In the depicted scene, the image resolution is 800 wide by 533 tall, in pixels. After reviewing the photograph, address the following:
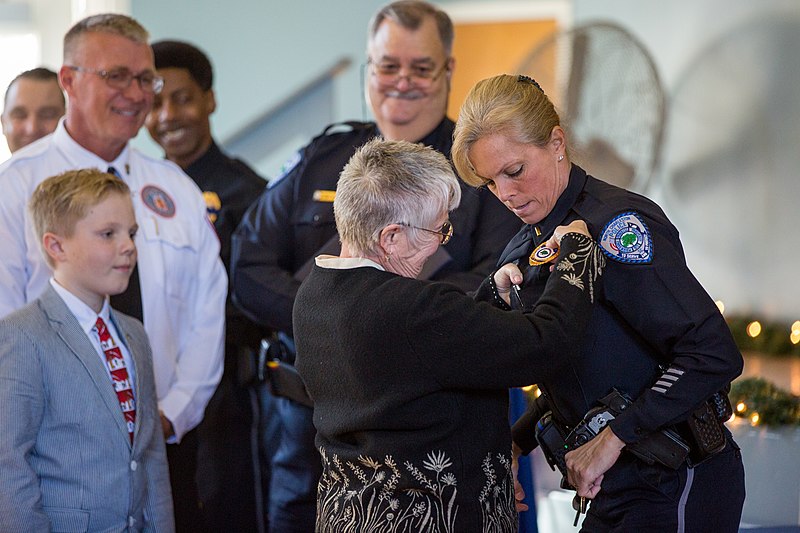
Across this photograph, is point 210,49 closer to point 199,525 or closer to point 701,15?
point 701,15

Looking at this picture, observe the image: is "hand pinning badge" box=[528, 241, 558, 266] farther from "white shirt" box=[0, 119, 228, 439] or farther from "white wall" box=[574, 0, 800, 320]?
"white wall" box=[574, 0, 800, 320]

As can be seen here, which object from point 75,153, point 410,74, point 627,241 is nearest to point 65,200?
point 75,153

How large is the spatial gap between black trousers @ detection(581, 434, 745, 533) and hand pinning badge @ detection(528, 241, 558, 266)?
383 mm

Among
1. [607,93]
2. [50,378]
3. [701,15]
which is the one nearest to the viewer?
[50,378]

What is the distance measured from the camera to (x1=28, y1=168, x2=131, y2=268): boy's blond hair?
7.74ft

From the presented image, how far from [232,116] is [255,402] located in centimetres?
381

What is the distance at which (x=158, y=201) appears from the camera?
2.91 m

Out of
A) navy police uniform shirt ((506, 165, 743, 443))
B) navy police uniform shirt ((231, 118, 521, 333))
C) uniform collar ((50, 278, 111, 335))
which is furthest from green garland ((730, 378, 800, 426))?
uniform collar ((50, 278, 111, 335))

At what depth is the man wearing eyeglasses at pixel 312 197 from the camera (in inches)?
107

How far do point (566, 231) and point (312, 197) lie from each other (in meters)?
1.16

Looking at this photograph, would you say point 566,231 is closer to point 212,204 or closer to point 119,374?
point 119,374

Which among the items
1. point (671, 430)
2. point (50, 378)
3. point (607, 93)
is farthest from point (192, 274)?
point (607, 93)

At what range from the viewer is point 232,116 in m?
6.72

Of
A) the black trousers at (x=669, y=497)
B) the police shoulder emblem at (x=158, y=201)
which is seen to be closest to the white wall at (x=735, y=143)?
the police shoulder emblem at (x=158, y=201)
